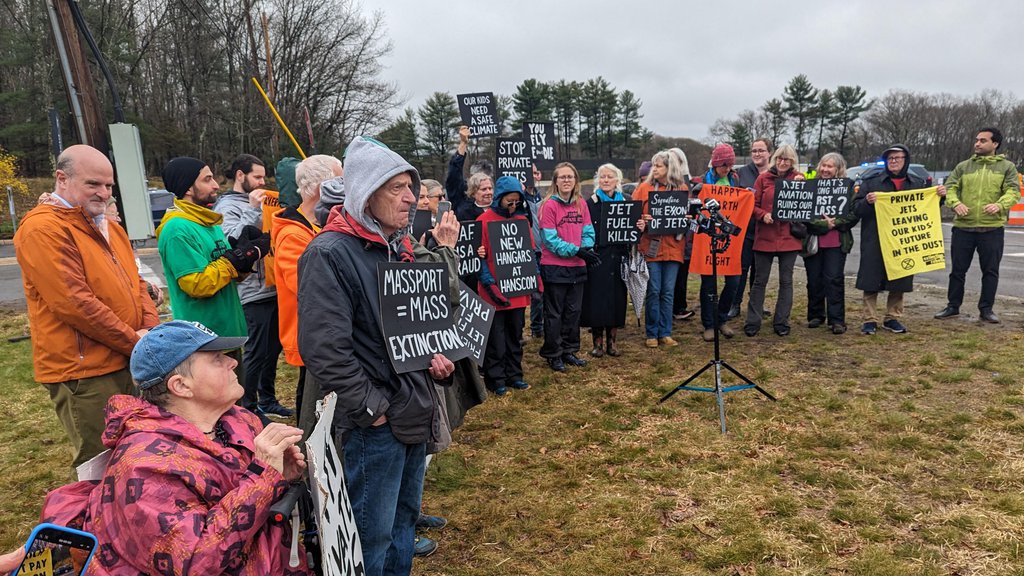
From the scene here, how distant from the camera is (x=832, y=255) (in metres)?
7.48

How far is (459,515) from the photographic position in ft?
12.6

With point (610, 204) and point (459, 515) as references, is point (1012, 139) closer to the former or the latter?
point (610, 204)

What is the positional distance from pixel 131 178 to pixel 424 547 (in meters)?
5.70

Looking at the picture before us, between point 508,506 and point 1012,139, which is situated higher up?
point 1012,139

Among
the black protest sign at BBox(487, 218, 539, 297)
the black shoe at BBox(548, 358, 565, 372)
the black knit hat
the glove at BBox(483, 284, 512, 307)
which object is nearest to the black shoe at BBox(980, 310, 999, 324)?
the black shoe at BBox(548, 358, 565, 372)

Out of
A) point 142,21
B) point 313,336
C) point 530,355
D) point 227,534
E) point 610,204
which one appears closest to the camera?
point 227,534

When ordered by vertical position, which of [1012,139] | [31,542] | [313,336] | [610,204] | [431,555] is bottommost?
[431,555]

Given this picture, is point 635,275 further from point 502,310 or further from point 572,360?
point 502,310

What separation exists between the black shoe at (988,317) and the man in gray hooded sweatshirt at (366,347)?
8045 millimetres

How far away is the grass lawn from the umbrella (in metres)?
0.79

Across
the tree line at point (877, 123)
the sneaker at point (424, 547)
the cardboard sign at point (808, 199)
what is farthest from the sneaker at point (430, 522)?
the tree line at point (877, 123)

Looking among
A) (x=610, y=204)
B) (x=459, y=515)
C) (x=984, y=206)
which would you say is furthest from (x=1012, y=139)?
(x=459, y=515)

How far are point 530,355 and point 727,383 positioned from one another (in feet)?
7.64

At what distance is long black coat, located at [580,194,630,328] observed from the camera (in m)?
6.86
